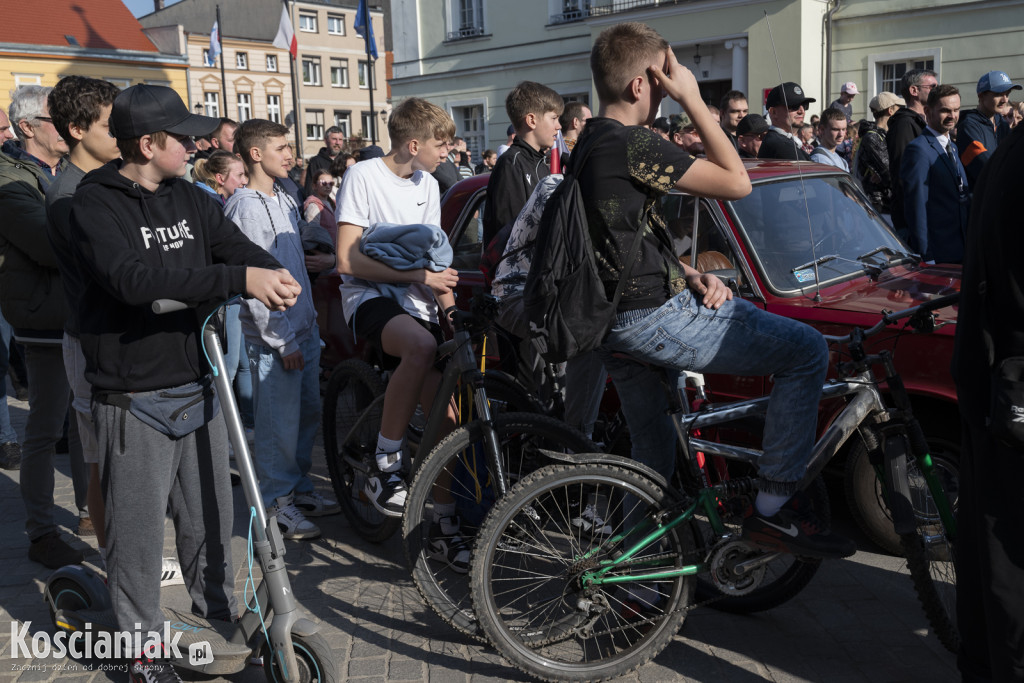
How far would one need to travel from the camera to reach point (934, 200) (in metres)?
6.73

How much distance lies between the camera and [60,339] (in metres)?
4.81

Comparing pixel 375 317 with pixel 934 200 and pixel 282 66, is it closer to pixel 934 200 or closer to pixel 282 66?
pixel 934 200

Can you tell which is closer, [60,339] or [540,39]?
[60,339]

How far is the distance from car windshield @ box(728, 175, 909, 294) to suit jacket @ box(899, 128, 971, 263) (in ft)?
5.75

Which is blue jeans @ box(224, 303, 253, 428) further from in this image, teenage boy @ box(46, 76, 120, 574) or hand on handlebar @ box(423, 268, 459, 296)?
hand on handlebar @ box(423, 268, 459, 296)

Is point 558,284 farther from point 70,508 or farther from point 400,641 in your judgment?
point 70,508

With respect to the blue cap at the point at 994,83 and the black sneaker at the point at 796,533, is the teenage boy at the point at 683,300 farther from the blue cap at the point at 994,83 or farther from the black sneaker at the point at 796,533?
the blue cap at the point at 994,83

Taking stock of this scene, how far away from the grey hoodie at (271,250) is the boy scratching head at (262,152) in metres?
0.08

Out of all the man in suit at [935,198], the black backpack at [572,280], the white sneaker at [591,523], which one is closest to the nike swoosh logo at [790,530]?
the white sneaker at [591,523]

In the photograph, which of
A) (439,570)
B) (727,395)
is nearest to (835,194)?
(727,395)

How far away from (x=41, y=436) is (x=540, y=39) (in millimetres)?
25682

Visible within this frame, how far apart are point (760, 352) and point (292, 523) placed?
2.85 meters

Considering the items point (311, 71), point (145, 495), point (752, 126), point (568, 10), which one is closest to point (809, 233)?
point (145, 495)

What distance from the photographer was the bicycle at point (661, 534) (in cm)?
329
